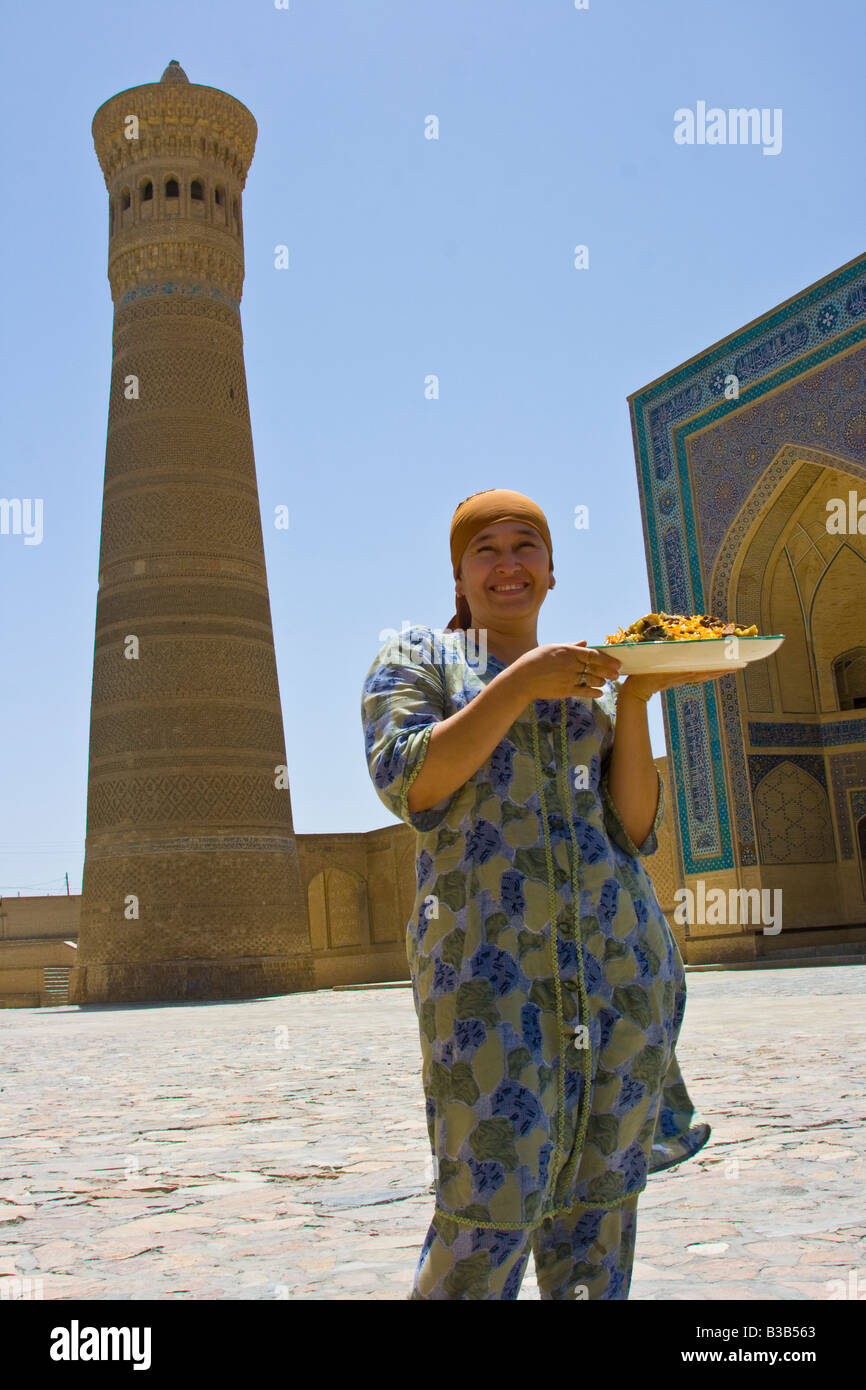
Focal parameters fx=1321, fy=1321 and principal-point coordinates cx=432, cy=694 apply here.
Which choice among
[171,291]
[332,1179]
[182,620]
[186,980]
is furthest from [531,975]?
[171,291]

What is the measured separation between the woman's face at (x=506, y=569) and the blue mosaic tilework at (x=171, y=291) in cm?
1387

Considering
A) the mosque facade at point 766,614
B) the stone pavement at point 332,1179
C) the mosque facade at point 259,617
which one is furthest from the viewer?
the mosque facade at point 259,617

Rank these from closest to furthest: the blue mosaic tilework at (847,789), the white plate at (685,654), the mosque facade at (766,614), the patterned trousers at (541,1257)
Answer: the patterned trousers at (541,1257), the white plate at (685,654), the mosque facade at (766,614), the blue mosaic tilework at (847,789)

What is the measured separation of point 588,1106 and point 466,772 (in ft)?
1.03

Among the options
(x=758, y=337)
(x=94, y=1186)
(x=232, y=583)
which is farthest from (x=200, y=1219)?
(x=232, y=583)

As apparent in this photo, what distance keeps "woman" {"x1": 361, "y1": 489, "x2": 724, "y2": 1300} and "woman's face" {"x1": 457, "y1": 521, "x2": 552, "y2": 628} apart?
0.10 metres

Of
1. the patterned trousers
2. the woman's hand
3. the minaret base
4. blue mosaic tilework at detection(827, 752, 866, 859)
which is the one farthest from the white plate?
the minaret base

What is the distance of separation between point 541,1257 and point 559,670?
0.54 meters

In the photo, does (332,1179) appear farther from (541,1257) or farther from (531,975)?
(531,975)

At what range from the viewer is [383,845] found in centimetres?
1741

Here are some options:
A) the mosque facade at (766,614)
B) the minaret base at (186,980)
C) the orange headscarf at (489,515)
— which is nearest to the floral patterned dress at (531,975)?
the orange headscarf at (489,515)

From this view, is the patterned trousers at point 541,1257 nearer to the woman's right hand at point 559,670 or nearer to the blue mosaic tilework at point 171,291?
the woman's right hand at point 559,670

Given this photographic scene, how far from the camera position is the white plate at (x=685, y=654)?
1251mm

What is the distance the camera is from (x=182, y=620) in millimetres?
13539
